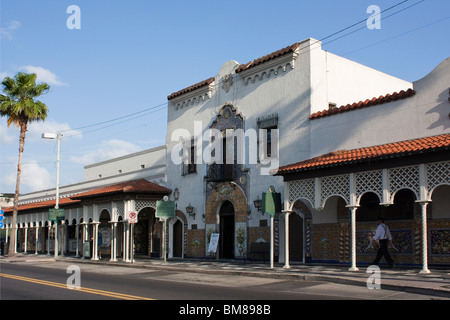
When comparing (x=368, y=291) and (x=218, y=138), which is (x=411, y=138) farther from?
(x=218, y=138)

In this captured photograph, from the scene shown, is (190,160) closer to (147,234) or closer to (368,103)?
(147,234)

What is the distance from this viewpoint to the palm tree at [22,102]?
109 ft

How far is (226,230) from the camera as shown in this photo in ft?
83.6

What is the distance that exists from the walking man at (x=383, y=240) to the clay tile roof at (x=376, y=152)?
2.29 m

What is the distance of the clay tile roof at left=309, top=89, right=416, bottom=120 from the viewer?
1817 cm

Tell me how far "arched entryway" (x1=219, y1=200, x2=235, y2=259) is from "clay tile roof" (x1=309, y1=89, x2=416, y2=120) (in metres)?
6.68

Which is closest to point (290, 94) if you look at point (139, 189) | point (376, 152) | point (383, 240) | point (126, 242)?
point (376, 152)

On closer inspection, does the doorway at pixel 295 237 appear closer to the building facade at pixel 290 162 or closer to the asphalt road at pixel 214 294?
the building facade at pixel 290 162

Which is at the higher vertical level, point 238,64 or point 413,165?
point 238,64

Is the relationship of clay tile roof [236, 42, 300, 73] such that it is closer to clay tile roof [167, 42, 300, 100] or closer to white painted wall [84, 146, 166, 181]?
clay tile roof [167, 42, 300, 100]

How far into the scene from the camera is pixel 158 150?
103 feet

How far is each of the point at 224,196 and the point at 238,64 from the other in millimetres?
6415

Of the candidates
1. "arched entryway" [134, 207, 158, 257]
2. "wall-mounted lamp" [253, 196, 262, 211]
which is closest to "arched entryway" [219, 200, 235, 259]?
"wall-mounted lamp" [253, 196, 262, 211]
